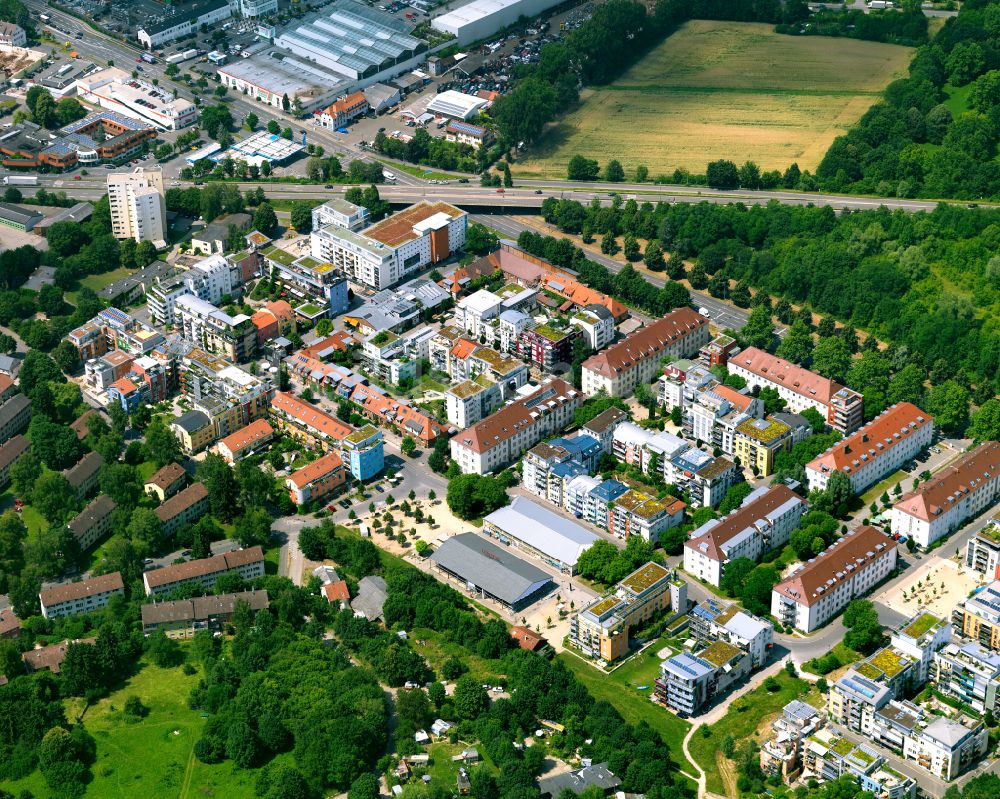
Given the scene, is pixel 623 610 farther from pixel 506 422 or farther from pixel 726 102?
pixel 726 102

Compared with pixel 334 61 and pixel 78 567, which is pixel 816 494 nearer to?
pixel 78 567

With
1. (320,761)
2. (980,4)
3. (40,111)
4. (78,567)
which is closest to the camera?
(320,761)

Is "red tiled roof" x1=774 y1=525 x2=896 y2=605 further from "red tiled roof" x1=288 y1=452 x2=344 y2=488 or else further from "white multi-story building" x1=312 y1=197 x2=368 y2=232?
"white multi-story building" x1=312 y1=197 x2=368 y2=232

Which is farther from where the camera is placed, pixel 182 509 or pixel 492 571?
pixel 182 509

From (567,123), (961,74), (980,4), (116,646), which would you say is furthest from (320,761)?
(980,4)

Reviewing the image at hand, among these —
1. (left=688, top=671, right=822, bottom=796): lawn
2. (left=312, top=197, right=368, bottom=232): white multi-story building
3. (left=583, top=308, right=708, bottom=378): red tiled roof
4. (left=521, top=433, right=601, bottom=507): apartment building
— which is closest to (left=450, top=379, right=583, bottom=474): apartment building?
(left=521, top=433, right=601, bottom=507): apartment building

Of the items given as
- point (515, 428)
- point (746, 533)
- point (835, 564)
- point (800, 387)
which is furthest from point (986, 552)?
point (515, 428)
